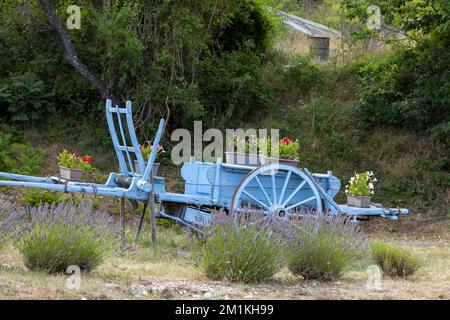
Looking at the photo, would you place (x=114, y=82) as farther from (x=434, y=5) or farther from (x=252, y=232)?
(x=252, y=232)

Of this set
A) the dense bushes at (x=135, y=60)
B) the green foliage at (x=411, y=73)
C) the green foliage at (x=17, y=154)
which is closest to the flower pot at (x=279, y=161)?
the green foliage at (x=411, y=73)

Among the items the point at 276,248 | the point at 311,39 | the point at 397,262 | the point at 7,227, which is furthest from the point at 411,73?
the point at 7,227

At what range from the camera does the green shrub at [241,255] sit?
6.74 metres

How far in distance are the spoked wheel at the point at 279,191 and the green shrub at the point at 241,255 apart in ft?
8.42

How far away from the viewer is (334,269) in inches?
286

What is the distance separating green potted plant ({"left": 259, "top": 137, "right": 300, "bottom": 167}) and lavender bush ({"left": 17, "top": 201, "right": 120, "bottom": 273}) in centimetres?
326

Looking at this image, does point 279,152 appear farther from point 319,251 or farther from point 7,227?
point 7,227

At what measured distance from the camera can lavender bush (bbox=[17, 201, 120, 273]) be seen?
663cm

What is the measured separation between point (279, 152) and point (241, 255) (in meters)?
3.27

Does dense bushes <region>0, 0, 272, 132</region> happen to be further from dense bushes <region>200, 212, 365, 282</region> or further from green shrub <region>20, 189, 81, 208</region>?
dense bushes <region>200, 212, 365, 282</region>

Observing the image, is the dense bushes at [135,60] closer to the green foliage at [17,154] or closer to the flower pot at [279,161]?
the green foliage at [17,154]

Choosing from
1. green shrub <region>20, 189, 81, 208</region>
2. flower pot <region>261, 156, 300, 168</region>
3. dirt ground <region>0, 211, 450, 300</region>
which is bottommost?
dirt ground <region>0, 211, 450, 300</region>

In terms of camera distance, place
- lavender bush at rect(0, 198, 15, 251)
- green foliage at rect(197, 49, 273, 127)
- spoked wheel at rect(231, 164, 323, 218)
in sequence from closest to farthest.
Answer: lavender bush at rect(0, 198, 15, 251), spoked wheel at rect(231, 164, 323, 218), green foliage at rect(197, 49, 273, 127)

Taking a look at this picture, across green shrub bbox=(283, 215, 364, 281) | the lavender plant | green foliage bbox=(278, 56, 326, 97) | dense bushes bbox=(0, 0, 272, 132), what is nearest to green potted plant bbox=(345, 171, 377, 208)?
green shrub bbox=(283, 215, 364, 281)
